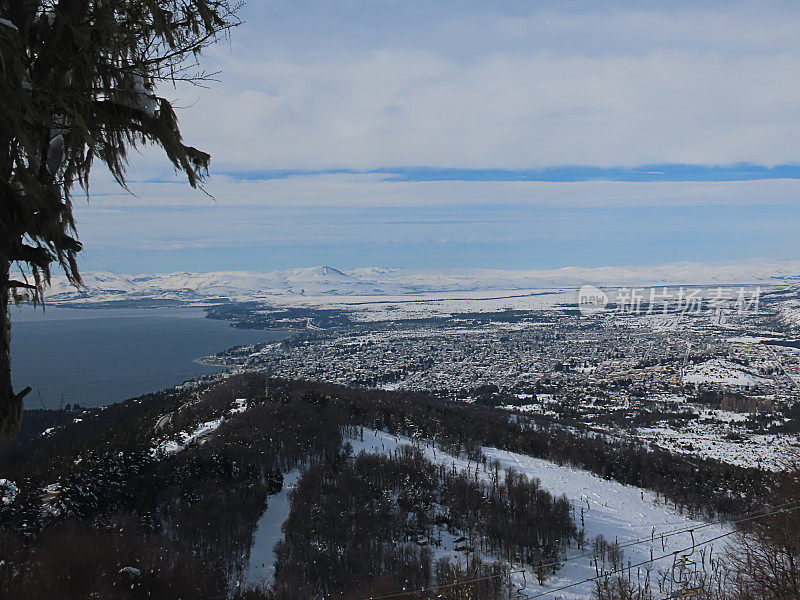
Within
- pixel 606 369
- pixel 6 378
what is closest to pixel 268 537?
pixel 6 378

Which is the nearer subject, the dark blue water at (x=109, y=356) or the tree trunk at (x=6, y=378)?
the tree trunk at (x=6, y=378)

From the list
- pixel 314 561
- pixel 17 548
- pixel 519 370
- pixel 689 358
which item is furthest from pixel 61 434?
pixel 689 358

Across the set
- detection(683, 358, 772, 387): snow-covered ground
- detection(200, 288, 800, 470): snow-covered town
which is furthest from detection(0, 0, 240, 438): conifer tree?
detection(683, 358, 772, 387): snow-covered ground

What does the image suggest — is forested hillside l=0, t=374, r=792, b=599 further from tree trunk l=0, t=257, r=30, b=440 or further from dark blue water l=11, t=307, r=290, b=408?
dark blue water l=11, t=307, r=290, b=408

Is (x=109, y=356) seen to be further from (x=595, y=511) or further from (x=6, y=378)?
(x=6, y=378)

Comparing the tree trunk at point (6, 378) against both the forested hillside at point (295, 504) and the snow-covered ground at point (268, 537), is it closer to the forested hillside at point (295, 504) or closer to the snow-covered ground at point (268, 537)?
the forested hillside at point (295, 504)

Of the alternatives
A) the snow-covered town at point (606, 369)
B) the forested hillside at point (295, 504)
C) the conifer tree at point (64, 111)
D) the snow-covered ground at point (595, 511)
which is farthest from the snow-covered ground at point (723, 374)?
the conifer tree at point (64, 111)
